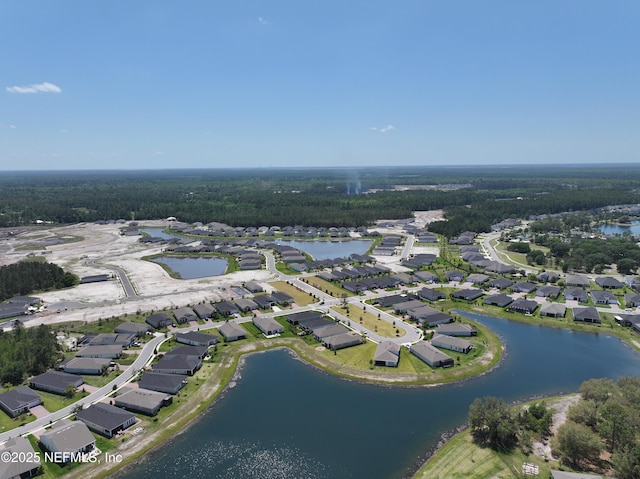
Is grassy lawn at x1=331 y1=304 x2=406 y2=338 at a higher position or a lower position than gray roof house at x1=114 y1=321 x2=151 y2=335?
lower

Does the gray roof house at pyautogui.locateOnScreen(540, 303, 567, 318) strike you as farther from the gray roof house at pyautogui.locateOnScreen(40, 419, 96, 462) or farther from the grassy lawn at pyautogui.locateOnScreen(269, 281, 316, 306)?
the gray roof house at pyautogui.locateOnScreen(40, 419, 96, 462)

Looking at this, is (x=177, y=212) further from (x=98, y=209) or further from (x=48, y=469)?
(x=48, y=469)

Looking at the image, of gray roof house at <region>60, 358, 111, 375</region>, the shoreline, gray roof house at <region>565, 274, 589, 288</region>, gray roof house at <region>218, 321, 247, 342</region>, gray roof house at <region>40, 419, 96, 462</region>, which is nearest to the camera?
the shoreline

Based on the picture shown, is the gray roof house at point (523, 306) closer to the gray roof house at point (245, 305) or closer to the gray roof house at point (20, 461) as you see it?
the gray roof house at point (245, 305)

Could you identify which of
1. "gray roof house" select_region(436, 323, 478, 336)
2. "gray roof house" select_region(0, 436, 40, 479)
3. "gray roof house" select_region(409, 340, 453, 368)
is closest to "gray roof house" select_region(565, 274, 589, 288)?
"gray roof house" select_region(436, 323, 478, 336)

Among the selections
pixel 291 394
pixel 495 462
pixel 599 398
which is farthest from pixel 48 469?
pixel 599 398

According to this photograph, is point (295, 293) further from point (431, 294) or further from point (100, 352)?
point (100, 352)

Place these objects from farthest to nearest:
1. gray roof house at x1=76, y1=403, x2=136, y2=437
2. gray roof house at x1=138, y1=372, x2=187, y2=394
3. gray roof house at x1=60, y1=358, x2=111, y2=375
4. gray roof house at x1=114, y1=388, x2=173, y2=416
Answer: gray roof house at x1=60, y1=358, x2=111, y2=375 < gray roof house at x1=138, y1=372, x2=187, y2=394 < gray roof house at x1=114, y1=388, x2=173, y2=416 < gray roof house at x1=76, y1=403, x2=136, y2=437
